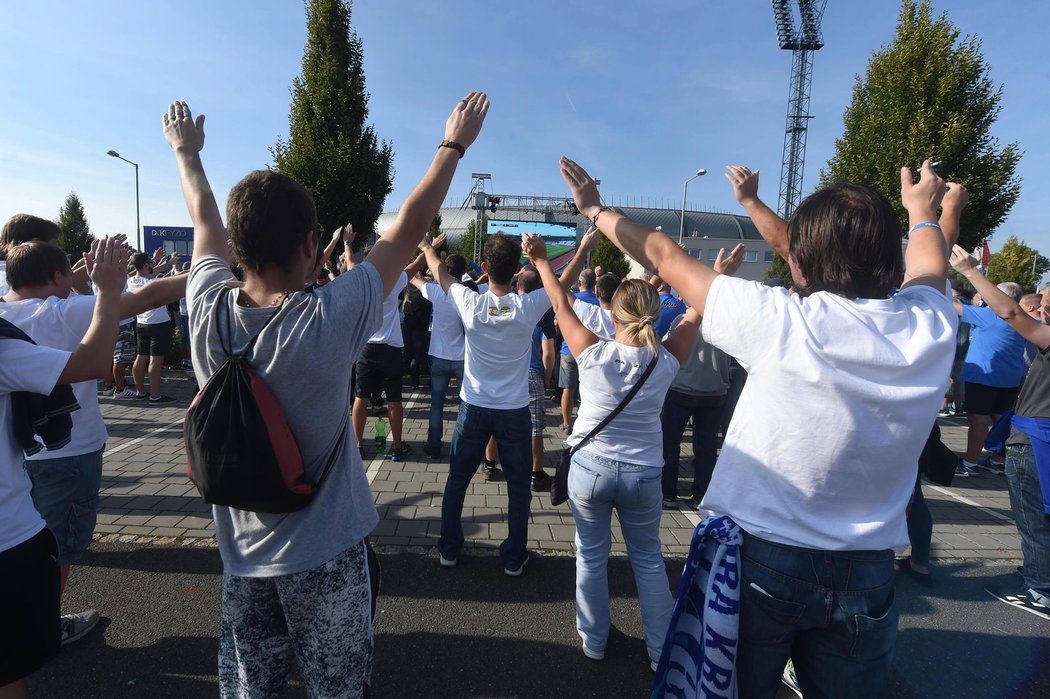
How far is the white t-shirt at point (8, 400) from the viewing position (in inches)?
69.8

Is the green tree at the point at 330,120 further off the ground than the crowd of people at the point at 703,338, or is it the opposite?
the green tree at the point at 330,120

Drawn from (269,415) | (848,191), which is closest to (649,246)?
(848,191)

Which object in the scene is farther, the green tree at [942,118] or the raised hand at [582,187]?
the green tree at [942,118]

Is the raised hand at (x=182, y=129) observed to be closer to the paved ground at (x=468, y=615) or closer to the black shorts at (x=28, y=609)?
the black shorts at (x=28, y=609)

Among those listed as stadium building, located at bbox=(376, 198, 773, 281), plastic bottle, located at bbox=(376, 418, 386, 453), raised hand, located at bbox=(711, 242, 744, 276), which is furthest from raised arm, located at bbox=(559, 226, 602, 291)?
stadium building, located at bbox=(376, 198, 773, 281)

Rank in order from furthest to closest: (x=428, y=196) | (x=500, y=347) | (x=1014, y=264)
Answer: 1. (x=1014, y=264)
2. (x=500, y=347)
3. (x=428, y=196)

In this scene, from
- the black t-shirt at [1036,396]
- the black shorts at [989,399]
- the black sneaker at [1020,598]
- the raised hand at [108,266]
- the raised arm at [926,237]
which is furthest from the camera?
the black shorts at [989,399]

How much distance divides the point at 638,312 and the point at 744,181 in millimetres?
766

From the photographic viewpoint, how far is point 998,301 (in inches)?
126

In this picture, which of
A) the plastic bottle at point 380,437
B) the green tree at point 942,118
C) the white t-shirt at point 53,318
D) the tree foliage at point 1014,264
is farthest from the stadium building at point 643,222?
the white t-shirt at point 53,318

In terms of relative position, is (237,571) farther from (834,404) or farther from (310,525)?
→ (834,404)

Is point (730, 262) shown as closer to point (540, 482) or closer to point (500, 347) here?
point (500, 347)

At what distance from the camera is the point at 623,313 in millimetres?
2795

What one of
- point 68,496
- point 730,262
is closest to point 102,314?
point 68,496
